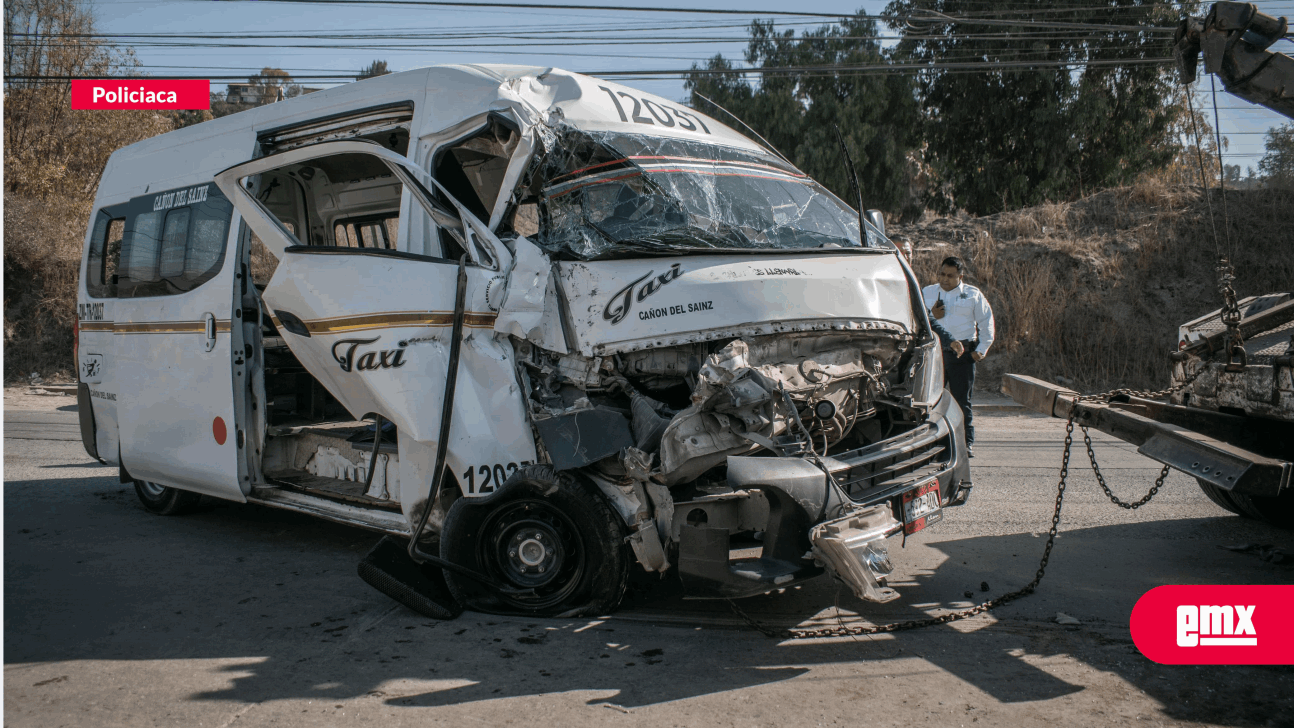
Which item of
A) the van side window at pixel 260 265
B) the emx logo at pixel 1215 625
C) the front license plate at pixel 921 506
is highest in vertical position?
the van side window at pixel 260 265

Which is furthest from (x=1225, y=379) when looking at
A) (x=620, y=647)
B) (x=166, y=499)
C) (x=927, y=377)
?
(x=166, y=499)

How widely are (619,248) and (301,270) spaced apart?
1718mm

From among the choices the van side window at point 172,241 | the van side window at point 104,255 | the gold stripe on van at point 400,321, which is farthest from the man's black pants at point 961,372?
the van side window at point 104,255

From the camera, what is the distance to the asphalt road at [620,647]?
10.8 feet

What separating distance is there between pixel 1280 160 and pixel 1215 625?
1676cm

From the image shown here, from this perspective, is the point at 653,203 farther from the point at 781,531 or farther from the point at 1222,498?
the point at 1222,498

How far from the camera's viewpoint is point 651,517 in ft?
13.0

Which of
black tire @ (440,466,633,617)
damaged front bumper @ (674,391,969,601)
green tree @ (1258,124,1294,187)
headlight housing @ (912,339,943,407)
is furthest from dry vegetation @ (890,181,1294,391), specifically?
black tire @ (440,466,633,617)

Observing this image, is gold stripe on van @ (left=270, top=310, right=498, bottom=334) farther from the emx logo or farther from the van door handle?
the emx logo

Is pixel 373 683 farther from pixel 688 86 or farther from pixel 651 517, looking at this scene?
pixel 688 86

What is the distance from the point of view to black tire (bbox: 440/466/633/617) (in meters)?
4.02

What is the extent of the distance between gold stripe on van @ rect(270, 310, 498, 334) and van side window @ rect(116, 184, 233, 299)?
170 centimetres

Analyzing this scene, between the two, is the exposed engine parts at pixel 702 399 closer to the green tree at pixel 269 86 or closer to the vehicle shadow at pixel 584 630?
the vehicle shadow at pixel 584 630

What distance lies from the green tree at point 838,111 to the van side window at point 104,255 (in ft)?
58.5
